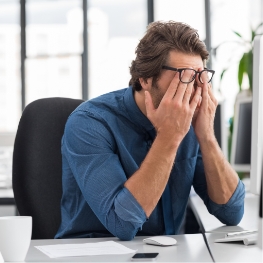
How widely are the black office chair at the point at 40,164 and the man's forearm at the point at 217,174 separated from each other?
0.49 m

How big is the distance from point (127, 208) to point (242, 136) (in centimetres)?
138

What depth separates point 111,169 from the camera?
4.55 ft

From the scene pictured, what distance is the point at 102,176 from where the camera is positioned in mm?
1380

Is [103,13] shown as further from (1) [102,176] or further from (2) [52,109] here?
(1) [102,176]

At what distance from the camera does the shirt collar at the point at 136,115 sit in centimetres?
159

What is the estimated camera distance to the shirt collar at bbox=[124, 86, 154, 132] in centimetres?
159

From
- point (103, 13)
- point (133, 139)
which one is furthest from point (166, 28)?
point (103, 13)

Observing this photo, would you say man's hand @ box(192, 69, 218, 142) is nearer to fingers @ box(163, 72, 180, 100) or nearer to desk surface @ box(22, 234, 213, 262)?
fingers @ box(163, 72, 180, 100)

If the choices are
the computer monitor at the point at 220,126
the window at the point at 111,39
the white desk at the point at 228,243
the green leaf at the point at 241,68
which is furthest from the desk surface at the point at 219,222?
the window at the point at 111,39

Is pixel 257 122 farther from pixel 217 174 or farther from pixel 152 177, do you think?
pixel 217 174

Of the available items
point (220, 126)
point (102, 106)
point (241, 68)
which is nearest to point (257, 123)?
point (102, 106)

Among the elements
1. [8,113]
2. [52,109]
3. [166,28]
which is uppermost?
[166,28]

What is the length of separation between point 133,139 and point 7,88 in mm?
5310

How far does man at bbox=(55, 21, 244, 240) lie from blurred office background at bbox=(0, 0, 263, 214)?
4.98 m
